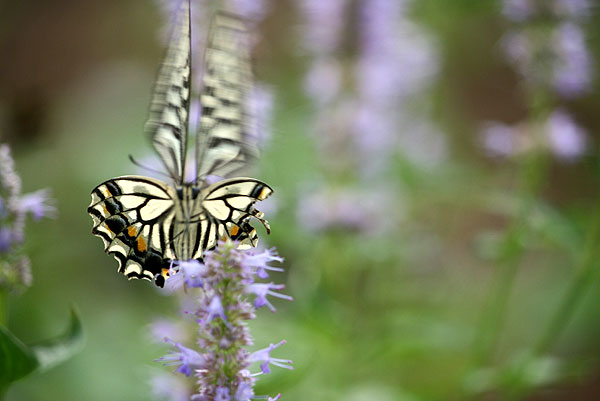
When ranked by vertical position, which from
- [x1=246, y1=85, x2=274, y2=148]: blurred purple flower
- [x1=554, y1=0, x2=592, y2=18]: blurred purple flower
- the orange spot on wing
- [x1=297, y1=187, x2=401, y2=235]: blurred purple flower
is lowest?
the orange spot on wing

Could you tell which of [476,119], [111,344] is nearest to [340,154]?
[111,344]

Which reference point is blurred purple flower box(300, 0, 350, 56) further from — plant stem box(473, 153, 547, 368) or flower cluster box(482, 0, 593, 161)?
plant stem box(473, 153, 547, 368)

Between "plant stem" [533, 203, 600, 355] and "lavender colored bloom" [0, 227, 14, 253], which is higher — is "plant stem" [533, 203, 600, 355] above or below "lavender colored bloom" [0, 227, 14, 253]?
above

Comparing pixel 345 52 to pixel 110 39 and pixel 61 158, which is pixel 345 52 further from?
pixel 110 39

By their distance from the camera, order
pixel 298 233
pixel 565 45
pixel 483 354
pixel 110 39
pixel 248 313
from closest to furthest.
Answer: pixel 248 313
pixel 565 45
pixel 483 354
pixel 298 233
pixel 110 39

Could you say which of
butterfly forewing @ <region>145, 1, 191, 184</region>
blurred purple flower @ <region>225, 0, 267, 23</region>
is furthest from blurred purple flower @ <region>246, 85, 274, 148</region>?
butterfly forewing @ <region>145, 1, 191, 184</region>
